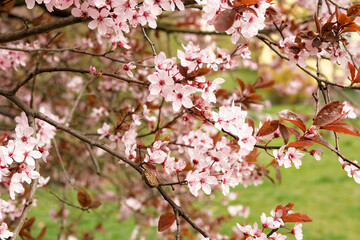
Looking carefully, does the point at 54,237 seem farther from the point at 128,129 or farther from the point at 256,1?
the point at 256,1

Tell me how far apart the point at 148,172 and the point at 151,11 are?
0.53 metres

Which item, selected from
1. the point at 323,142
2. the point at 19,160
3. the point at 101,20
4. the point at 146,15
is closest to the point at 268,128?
the point at 323,142

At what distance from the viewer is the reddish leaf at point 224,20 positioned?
45.2 inches

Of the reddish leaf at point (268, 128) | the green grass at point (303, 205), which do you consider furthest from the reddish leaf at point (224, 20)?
the green grass at point (303, 205)

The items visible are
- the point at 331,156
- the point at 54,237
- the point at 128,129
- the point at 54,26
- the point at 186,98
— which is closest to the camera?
the point at 186,98

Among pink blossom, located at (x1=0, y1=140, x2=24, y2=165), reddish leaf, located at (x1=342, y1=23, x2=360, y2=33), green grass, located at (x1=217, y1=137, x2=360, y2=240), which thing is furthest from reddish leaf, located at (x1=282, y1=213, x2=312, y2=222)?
green grass, located at (x1=217, y1=137, x2=360, y2=240)

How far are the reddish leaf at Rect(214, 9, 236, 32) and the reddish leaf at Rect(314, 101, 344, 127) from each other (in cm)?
40

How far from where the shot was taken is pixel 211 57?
4.34ft

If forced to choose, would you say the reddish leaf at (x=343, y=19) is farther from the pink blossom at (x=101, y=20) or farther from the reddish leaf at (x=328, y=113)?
the pink blossom at (x=101, y=20)

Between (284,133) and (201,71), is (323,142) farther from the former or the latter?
(201,71)

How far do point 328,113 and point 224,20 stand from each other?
0.44 m

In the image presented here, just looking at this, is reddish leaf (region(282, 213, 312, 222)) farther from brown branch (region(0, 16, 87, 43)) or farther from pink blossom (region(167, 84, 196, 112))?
brown branch (region(0, 16, 87, 43))

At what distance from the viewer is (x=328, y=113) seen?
1.19 metres

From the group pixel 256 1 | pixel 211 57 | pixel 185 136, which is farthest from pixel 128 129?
pixel 256 1
